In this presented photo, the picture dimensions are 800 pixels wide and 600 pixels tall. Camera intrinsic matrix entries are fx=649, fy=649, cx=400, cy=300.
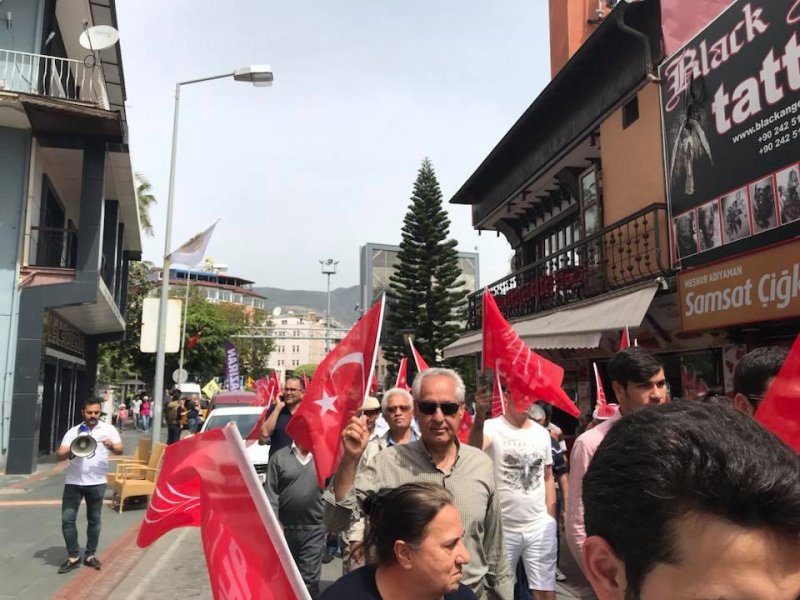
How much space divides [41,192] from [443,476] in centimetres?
1613

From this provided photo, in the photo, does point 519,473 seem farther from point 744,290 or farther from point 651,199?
point 651,199

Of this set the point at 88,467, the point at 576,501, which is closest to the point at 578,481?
the point at 576,501

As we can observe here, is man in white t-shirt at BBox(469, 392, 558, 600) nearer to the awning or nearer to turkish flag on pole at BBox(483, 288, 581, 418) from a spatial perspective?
turkish flag on pole at BBox(483, 288, 581, 418)

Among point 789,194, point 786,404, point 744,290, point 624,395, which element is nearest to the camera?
point 786,404

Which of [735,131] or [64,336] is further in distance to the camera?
[64,336]

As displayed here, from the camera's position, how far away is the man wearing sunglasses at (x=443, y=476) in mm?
2799

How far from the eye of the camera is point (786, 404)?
2.58m

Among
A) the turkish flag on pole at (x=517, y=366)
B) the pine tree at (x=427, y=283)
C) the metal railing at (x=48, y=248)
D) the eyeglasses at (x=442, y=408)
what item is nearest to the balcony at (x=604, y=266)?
the turkish flag on pole at (x=517, y=366)

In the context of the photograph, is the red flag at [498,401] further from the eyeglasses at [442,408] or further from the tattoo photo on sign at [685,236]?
the tattoo photo on sign at [685,236]

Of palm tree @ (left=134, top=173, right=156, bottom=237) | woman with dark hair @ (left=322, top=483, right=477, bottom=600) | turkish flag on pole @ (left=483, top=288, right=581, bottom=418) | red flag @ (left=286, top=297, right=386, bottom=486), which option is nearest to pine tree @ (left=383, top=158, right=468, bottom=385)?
palm tree @ (left=134, top=173, right=156, bottom=237)

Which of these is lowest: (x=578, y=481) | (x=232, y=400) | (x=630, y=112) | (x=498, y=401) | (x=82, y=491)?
(x=82, y=491)

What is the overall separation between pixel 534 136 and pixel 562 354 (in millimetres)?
5208

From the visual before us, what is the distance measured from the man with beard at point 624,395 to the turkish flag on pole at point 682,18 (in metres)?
8.62

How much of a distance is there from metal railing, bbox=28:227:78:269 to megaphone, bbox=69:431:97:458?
29.5 feet
